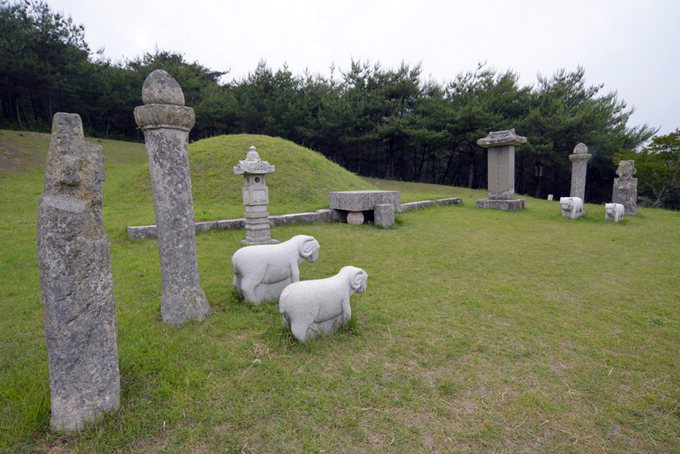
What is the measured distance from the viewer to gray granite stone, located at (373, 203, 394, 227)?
934 cm

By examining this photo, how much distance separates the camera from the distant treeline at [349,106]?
81.3ft

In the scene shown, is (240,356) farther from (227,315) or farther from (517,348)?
(517,348)

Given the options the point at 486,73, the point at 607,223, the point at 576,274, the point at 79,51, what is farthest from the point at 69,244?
the point at 79,51

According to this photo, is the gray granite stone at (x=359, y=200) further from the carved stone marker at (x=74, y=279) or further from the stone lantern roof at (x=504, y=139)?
the carved stone marker at (x=74, y=279)

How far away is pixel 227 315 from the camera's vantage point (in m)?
3.88

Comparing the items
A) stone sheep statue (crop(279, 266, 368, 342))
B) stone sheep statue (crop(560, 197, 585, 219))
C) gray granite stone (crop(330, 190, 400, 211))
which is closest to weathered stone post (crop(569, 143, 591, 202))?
stone sheep statue (crop(560, 197, 585, 219))

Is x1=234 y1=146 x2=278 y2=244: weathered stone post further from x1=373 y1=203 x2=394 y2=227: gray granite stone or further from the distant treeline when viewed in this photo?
the distant treeline

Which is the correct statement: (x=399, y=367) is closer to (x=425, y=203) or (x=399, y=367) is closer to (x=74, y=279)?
(x=74, y=279)

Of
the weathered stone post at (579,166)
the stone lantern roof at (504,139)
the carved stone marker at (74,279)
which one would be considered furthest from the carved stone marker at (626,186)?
the carved stone marker at (74,279)

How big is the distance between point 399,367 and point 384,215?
657 centimetres

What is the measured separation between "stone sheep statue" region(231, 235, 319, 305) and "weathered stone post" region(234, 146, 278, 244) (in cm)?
339

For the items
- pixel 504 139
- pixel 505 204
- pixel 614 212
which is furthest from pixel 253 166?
pixel 614 212

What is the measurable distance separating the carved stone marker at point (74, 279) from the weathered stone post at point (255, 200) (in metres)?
5.32

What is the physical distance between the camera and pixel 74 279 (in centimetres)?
210
